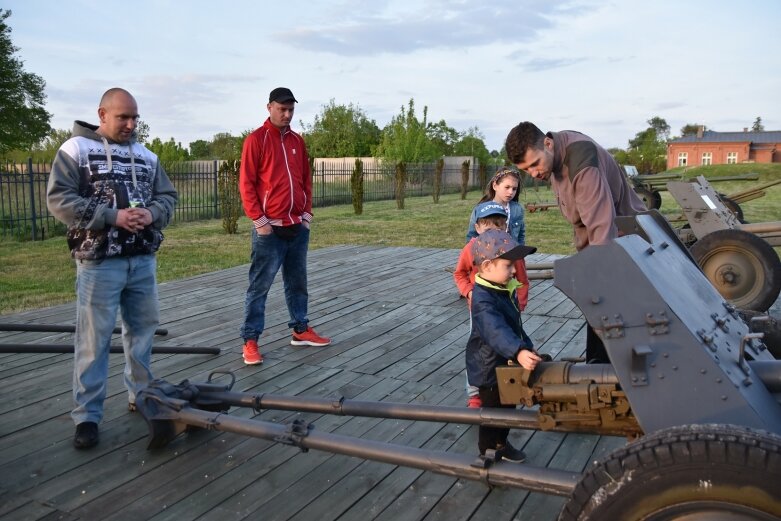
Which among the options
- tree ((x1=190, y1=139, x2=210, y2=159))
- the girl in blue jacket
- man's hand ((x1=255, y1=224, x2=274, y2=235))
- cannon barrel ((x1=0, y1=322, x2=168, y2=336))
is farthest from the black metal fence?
tree ((x1=190, y1=139, x2=210, y2=159))

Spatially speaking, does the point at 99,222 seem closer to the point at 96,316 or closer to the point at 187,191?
the point at 96,316

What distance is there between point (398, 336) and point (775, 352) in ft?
9.85

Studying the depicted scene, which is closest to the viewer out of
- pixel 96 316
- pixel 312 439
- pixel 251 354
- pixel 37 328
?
pixel 312 439

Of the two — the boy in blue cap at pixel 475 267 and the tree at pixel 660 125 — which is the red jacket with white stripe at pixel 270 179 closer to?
the boy in blue cap at pixel 475 267

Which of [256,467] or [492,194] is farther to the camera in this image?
[492,194]

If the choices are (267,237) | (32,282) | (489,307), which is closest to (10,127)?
(32,282)

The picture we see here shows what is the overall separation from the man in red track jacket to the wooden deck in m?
0.40

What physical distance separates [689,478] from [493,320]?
3.84ft

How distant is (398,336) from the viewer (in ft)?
18.4

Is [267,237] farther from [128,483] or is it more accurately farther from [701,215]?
[701,215]

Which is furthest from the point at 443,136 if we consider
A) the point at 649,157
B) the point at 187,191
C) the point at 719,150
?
the point at 719,150

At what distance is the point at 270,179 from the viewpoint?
4.91 m

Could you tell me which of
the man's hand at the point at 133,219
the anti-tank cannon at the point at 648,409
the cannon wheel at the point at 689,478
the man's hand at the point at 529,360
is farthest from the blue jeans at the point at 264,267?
the cannon wheel at the point at 689,478

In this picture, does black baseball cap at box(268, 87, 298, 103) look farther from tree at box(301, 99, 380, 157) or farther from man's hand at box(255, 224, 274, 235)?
tree at box(301, 99, 380, 157)
